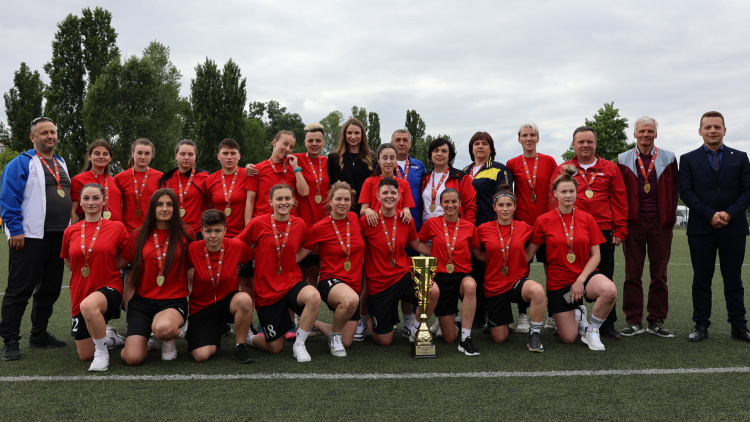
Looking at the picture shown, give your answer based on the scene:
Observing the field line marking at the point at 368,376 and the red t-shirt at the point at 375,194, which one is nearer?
the field line marking at the point at 368,376

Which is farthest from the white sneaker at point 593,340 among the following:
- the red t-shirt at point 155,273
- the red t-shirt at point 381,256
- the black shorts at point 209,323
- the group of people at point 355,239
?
the red t-shirt at point 155,273

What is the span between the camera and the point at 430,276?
14.3 feet

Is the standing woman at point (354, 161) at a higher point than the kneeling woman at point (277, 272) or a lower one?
higher

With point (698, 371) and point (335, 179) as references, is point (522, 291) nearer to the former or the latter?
point (698, 371)

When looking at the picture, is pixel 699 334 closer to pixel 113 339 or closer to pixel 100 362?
pixel 100 362

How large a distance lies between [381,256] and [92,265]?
2.43m

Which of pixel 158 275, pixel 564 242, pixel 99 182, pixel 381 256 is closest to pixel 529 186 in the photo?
pixel 564 242

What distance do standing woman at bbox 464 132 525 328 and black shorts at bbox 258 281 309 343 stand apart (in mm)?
1835

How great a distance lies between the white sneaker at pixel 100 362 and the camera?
12.9ft

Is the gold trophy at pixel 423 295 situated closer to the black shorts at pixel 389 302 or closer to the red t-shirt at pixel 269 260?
the black shorts at pixel 389 302

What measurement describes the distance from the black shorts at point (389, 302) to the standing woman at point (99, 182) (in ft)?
8.50

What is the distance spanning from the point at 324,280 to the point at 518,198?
2.26m

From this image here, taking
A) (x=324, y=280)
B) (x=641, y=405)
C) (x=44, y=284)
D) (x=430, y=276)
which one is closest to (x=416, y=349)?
(x=430, y=276)

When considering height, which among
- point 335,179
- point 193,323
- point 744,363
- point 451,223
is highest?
point 335,179
